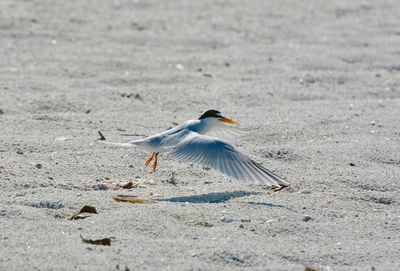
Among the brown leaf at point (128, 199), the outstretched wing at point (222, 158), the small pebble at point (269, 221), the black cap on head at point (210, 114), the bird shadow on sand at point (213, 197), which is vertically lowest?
the bird shadow on sand at point (213, 197)

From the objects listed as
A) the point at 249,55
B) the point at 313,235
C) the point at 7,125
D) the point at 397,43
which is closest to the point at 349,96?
the point at 249,55

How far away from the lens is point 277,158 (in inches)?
247

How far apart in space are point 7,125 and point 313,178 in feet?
8.11

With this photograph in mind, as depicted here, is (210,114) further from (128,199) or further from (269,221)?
(269,221)

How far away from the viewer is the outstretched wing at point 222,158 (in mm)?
5297

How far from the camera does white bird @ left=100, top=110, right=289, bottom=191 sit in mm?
5316

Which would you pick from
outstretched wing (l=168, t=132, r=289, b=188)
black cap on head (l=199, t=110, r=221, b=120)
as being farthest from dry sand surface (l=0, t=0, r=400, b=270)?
black cap on head (l=199, t=110, r=221, b=120)

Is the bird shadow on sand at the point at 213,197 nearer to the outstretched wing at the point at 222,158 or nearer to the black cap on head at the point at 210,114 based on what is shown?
the outstretched wing at the point at 222,158

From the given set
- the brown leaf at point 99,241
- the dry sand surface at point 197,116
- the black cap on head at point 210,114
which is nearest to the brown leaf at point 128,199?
the dry sand surface at point 197,116

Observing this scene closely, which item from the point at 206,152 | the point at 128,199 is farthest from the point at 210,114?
the point at 128,199

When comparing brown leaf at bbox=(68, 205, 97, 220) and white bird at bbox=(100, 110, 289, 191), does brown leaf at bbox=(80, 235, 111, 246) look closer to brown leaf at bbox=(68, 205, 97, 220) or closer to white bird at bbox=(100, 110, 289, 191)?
brown leaf at bbox=(68, 205, 97, 220)

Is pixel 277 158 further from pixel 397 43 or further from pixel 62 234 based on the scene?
pixel 397 43

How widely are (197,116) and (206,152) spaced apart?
1.93 m

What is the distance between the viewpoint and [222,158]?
17.9 feet
